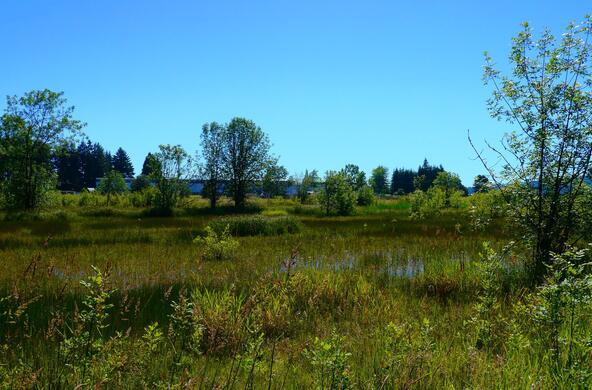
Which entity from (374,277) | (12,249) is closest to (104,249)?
(12,249)

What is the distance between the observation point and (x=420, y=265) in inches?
490

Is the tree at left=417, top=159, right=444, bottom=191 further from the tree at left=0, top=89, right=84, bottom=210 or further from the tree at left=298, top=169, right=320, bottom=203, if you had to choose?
the tree at left=0, top=89, right=84, bottom=210

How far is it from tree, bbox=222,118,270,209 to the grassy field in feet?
120

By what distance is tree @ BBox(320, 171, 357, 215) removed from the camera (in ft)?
151

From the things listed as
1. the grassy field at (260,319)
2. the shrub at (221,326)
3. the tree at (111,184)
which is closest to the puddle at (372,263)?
the grassy field at (260,319)

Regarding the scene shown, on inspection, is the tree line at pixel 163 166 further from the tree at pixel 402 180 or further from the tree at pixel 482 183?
the tree at pixel 402 180

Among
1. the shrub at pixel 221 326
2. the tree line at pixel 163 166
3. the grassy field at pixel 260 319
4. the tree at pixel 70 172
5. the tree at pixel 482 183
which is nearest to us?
the grassy field at pixel 260 319

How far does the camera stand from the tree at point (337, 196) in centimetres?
4597

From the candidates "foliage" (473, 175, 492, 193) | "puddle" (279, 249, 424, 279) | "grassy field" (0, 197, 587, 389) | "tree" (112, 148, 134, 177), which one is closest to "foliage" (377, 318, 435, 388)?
"grassy field" (0, 197, 587, 389)

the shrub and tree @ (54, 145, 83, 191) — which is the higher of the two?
tree @ (54, 145, 83, 191)

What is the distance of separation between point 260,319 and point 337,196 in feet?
134

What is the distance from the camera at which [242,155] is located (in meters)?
55.8

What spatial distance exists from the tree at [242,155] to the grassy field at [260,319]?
36658 millimetres

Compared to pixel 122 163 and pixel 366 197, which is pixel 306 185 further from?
pixel 122 163
